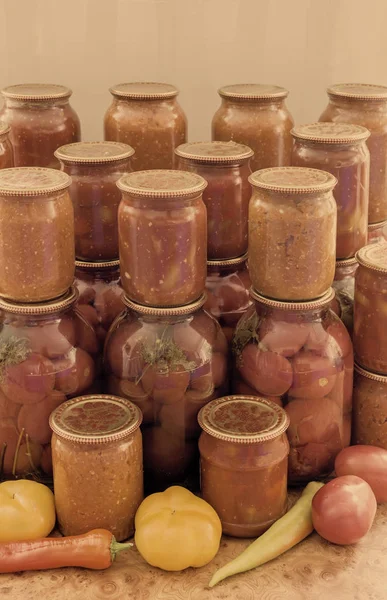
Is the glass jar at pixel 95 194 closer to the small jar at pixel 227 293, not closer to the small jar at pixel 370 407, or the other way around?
the small jar at pixel 227 293

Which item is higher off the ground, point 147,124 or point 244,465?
point 147,124

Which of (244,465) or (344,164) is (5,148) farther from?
(244,465)

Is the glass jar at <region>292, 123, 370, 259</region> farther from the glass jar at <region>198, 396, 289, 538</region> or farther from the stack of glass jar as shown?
the glass jar at <region>198, 396, 289, 538</region>

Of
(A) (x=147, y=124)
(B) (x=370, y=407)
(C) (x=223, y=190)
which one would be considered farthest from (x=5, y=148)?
(B) (x=370, y=407)

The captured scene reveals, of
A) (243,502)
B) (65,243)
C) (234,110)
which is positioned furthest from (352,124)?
(243,502)

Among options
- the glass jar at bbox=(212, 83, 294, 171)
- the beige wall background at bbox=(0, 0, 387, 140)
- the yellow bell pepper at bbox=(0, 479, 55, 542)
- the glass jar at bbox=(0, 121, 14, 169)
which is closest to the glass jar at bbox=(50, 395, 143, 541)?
the yellow bell pepper at bbox=(0, 479, 55, 542)

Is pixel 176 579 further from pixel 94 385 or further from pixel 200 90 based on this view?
pixel 200 90
